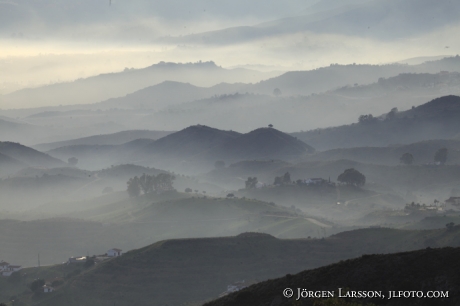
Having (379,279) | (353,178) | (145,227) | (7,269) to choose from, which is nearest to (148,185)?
(145,227)

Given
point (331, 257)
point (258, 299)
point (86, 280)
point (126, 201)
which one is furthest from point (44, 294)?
point (126, 201)

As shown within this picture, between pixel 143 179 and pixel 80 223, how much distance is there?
141 feet

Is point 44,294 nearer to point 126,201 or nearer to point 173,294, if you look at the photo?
point 173,294

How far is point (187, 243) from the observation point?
330 ft

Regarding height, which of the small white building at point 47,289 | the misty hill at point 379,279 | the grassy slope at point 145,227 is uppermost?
the grassy slope at point 145,227

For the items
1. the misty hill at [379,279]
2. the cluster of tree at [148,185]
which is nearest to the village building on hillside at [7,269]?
the misty hill at [379,279]

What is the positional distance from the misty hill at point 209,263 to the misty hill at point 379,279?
117ft

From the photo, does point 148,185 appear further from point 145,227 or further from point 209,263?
point 209,263

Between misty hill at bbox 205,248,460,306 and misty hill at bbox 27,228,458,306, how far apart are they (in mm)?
35771

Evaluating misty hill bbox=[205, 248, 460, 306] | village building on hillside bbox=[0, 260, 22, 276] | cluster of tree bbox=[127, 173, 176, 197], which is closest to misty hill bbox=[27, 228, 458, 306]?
village building on hillside bbox=[0, 260, 22, 276]

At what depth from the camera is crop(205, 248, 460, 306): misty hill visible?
1715 inches

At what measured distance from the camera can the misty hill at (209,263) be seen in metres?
88.6

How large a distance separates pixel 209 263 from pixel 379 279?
168 ft

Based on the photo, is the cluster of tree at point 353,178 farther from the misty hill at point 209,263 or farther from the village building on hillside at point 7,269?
the village building on hillside at point 7,269
